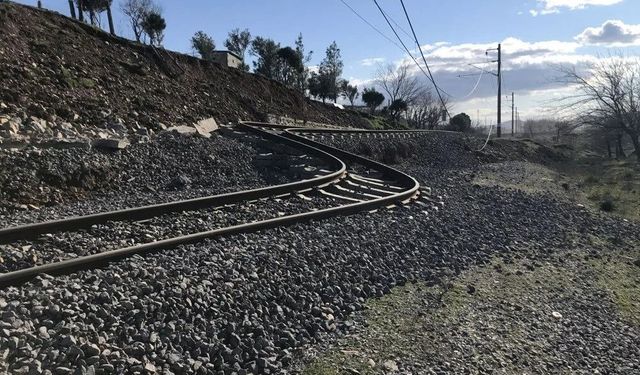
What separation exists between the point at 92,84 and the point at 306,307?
464 inches

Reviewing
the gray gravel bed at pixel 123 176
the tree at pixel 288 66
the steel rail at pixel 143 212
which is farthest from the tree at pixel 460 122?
the steel rail at pixel 143 212

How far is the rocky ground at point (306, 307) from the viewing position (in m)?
4.07

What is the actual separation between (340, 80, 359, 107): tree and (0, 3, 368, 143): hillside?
3267 centimetres

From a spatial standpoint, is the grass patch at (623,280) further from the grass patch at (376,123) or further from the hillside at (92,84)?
the grass patch at (376,123)

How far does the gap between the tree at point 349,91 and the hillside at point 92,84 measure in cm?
3267

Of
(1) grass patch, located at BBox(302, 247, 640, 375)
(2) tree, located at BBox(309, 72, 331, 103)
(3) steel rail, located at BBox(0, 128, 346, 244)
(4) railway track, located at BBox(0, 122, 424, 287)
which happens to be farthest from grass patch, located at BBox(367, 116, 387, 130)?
(1) grass patch, located at BBox(302, 247, 640, 375)

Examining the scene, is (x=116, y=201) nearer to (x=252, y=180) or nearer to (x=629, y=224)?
(x=252, y=180)

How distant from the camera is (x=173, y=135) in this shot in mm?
13914

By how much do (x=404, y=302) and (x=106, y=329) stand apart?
319cm

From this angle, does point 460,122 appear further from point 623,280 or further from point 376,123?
point 623,280

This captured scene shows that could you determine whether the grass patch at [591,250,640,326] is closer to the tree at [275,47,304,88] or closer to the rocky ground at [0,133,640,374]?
the rocky ground at [0,133,640,374]

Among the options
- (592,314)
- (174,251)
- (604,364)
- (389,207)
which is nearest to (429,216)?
(389,207)

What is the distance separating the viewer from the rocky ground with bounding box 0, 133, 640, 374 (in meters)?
4.07

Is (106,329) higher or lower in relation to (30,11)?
lower
